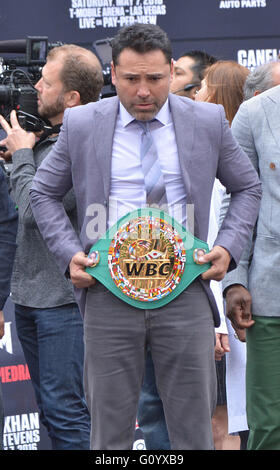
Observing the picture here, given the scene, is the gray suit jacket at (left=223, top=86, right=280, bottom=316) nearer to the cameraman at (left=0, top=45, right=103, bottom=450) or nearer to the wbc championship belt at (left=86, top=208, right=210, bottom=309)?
the wbc championship belt at (left=86, top=208, right=210, bottom=309)

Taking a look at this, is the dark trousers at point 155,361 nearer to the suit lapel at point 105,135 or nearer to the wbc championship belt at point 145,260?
the wbc championship belt at point 145,260

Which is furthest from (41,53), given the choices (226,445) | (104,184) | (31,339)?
(226,445)

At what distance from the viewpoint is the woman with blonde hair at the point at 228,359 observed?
11.8ft

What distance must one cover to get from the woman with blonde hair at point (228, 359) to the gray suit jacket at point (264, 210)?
64 cm

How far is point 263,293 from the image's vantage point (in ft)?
9.46

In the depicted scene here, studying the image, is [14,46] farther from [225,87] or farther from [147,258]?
[147,258]

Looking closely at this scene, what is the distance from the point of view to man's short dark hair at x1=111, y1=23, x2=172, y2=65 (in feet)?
8.45

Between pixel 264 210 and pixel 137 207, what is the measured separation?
1.72 ft

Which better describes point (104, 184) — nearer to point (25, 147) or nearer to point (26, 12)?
point (25, 147)

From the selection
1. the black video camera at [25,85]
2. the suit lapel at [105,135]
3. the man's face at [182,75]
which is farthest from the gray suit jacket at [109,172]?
the man's face at [182,75]

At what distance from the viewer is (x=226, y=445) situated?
3.87 metres

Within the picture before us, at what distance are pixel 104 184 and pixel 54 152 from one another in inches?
9.5
